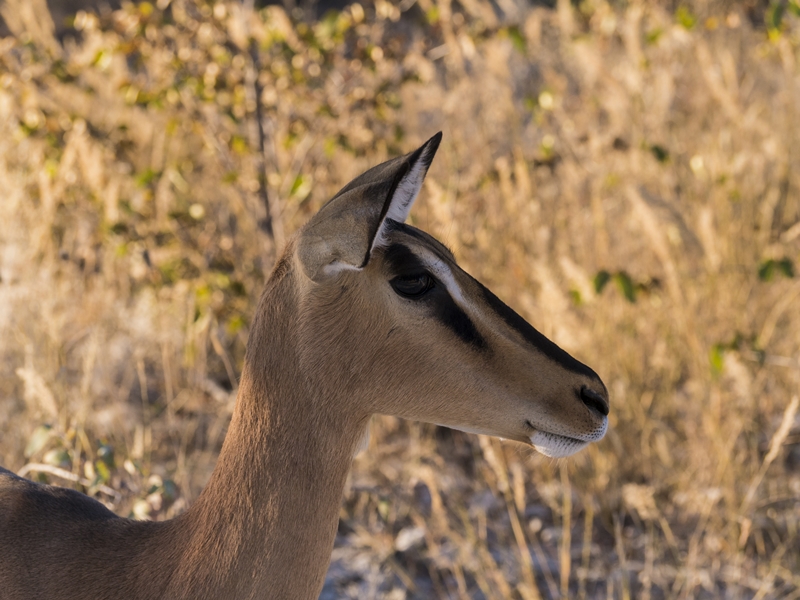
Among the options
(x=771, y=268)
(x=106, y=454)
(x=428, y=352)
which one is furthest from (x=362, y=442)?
(x=771, y=268)

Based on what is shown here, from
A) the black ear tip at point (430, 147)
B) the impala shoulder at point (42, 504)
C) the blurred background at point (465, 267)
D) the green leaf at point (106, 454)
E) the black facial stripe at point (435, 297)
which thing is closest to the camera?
the black ear tip at point (430, 147)

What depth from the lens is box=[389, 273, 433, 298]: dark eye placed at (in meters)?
1.60

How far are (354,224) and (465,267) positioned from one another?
3.07 meters

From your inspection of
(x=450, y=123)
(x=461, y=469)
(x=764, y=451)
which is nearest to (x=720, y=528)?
(x=764, y=451)

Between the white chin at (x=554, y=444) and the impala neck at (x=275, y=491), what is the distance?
35 centimetres

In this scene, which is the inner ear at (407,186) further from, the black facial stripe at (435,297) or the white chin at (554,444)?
the white chin at (554,444)

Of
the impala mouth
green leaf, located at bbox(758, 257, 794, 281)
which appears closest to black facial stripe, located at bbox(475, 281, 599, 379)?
the impala mouth

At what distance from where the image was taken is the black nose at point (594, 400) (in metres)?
1.65

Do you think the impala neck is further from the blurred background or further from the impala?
the blurred background

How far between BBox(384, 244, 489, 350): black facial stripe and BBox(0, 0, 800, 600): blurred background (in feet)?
4.60

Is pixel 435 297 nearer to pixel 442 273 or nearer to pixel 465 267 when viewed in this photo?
pixel 442 273

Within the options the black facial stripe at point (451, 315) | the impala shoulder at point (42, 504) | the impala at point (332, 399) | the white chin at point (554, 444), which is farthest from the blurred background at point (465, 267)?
the black facial stripe at point (451, 315)

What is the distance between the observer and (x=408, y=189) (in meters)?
1.63

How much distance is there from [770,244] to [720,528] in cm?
198
